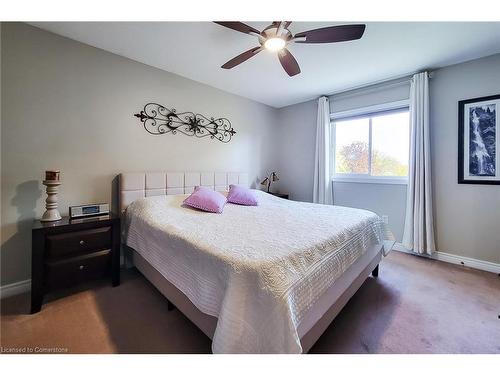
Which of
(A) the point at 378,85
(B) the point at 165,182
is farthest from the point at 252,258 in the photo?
(A) the point at 378,85

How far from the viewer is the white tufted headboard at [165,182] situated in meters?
2.38

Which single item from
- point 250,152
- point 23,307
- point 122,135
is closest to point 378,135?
point 250,152

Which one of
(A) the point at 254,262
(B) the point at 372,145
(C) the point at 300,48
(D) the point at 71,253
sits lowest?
(D) the point at 71,253

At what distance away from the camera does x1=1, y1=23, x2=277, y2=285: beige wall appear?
1.86 metres

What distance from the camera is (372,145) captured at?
3.34m

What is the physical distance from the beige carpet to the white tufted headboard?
0.95 metres

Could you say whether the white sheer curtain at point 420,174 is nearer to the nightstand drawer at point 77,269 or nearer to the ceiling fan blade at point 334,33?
the ceiling fan blade at point 334,33

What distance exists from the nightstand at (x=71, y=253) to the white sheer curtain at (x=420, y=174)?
11.7 ft

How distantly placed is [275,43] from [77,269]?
2.56 m

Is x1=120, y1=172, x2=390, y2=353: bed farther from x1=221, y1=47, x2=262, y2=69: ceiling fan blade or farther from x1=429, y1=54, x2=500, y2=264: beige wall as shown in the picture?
x1=221, y1=47, x2=262, y2=69: ceiling fan blade

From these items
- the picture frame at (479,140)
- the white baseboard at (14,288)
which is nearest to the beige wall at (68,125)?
the white baseboard at (14,288)

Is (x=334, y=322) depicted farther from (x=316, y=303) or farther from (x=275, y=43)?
(x=275, y=43)

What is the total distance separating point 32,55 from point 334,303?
10.8 feet
